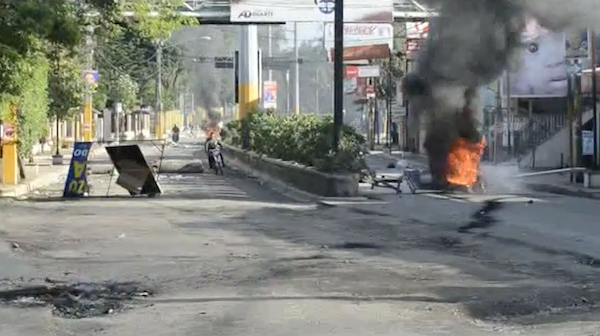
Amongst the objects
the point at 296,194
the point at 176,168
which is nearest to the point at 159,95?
the point at 176,168

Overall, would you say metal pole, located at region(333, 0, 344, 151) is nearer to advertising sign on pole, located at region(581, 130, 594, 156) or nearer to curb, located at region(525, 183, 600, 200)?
curb, located at region(525, 183, 600, 200)

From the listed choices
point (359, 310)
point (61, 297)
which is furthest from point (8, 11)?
point (359, 310)

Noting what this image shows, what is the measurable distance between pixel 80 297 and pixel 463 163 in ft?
59.9

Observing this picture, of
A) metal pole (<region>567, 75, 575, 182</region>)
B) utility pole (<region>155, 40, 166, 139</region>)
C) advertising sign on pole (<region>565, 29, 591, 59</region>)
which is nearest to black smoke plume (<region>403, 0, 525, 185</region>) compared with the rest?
advertising sign on pole (<region>565, 29, 591, 59</region>)

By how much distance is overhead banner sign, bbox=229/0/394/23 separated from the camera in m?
36.4

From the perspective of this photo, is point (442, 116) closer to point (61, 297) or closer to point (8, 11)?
point (8, 11)

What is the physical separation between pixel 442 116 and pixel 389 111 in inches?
1432

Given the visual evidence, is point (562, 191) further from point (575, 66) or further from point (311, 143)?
point (311, 143)

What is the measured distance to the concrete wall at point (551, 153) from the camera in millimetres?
40562

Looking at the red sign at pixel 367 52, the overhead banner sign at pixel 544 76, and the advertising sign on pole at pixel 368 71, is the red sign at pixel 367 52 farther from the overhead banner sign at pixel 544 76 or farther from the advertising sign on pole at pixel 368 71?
the overhead banner sign at pixel 544 76

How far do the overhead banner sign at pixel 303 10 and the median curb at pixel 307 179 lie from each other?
4.88m

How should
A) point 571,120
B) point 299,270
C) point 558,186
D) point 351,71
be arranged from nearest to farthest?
point 299,270 < point 558,186 < point 571,120 < point 351,71

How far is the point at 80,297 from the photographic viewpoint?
10953mm

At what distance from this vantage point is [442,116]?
2767cm
